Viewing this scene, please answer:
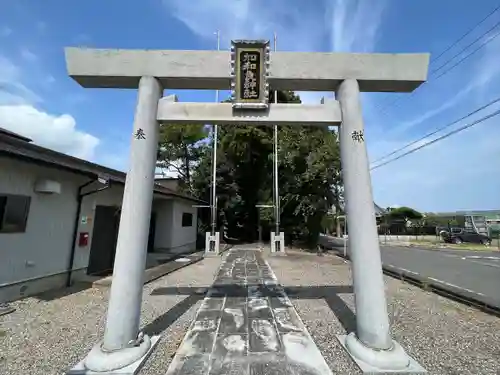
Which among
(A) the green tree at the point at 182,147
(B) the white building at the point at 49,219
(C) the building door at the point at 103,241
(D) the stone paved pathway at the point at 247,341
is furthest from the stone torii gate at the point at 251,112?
(A) the green tree at the point at 182,147

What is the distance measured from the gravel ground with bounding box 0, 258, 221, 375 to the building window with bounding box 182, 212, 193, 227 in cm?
964

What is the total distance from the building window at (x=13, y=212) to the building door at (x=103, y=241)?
2.68 meters

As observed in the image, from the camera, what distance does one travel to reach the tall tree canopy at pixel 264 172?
60.6 feet

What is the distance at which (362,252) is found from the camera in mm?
3643

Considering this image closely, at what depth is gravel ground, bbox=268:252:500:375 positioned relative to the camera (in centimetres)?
332

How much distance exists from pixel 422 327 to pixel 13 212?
7.90m

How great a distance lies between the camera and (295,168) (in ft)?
62.6

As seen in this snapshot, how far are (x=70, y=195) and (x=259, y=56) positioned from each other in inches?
238

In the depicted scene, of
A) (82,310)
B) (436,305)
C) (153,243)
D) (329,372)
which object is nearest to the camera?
(329,372)

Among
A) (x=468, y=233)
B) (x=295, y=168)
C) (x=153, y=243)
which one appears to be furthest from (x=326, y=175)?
(x=468, y=233)

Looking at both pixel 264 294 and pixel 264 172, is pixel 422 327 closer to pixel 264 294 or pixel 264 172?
pixel 264 294

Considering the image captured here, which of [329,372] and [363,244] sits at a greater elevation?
[363,244]

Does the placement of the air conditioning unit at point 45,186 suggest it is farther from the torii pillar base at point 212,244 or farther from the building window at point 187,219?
the building window at point 187,219

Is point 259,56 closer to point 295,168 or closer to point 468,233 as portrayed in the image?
point 295,168
